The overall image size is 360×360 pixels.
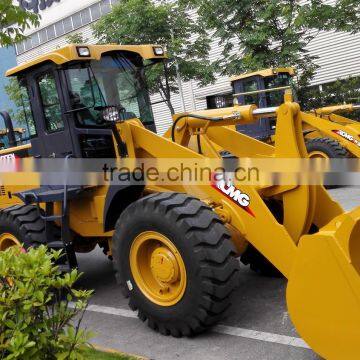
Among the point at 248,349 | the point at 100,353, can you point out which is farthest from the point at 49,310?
the point at 248,349

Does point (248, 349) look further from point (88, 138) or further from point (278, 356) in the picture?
point (88, 138)

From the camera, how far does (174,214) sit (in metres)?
4.25

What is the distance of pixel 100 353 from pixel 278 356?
1493mm

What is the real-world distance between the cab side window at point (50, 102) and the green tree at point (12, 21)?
0.53 metres

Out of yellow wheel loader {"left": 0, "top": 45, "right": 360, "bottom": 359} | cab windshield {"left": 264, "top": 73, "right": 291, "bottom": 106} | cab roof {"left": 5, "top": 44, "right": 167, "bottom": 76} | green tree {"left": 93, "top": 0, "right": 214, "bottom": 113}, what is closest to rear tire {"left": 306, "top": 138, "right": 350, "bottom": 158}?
cab windshield {"left": 264, "top": 73, "right": 291, "bottom": 106}

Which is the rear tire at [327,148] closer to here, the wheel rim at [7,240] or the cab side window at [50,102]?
the cab side window at [50,102]

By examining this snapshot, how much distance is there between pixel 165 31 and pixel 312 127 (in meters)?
11.1

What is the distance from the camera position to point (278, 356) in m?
3.83

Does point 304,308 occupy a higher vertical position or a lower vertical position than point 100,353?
higher

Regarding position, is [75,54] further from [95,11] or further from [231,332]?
[95,11]

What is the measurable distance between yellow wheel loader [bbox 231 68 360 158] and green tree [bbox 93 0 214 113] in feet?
17.9

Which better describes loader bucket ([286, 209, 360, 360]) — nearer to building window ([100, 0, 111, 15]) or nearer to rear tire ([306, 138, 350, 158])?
rear tire ([306, 138, 350, 158])

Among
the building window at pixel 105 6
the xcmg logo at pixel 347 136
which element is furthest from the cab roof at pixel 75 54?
the building window at pixel 105 6

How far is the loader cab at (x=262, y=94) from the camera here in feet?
39.6
